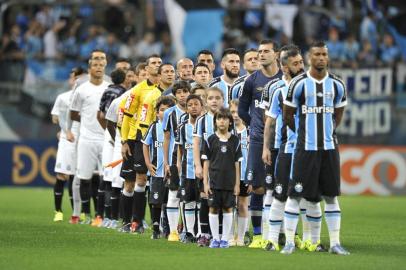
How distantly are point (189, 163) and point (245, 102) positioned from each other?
1.05 meters

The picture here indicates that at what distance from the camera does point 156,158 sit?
52.1 ft

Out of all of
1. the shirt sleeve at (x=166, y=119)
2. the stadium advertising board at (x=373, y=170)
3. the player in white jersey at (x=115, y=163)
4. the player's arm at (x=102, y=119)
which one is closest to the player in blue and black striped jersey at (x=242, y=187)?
the shirt sleeve at (x=166, y=119)

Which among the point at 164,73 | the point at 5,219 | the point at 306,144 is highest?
the point at 164,73

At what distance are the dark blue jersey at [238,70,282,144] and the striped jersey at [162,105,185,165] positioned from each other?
38.7 inches

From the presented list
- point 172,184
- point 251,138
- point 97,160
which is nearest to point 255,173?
point 251,138

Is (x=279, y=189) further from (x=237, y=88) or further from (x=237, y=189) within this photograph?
(x=237, y=88)

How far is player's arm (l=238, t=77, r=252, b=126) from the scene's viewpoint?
47.8 feet

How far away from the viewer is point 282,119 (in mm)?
13539

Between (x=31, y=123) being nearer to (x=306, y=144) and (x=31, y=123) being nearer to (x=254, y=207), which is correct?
(x=254, y=207)

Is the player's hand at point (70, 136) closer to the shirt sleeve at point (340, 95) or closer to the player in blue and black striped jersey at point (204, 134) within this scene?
the player in blue and black striped jersey at point (204, 134)

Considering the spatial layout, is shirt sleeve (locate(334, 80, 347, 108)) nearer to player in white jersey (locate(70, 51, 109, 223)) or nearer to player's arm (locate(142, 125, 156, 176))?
player's arm (locate(142, 125, 156, 176))

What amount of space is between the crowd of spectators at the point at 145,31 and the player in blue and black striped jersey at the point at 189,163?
14239 millimetres

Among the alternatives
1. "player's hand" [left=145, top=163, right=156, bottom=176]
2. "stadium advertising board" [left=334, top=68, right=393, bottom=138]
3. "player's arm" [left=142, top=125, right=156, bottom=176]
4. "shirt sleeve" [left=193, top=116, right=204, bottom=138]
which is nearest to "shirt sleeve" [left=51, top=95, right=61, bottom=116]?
"player's arm" [left=142, top=125, right=156, bottom=176]

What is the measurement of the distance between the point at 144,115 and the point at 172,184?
6.07ft
